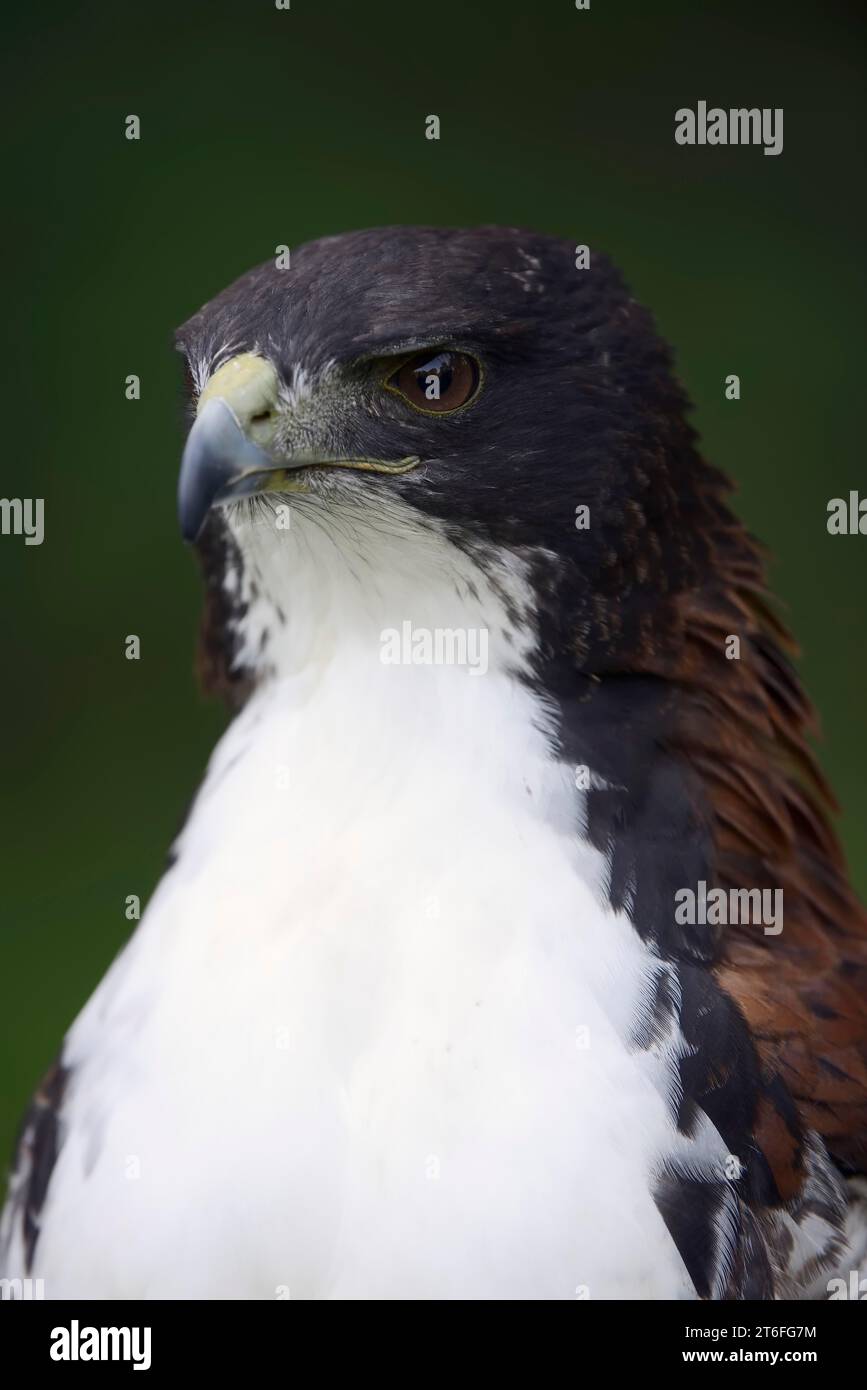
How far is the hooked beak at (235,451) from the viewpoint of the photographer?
2.81 metres

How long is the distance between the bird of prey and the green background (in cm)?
353

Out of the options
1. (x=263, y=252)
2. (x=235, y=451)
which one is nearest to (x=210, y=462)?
(x=235, y=451)

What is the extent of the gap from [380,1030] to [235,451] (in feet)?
3.02

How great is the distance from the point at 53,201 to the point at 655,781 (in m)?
4.57

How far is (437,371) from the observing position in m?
2.88

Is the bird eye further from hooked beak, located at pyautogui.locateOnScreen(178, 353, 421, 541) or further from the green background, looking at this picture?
the green background

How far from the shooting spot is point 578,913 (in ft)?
9.18

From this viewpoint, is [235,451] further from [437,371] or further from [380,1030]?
[380,1030]

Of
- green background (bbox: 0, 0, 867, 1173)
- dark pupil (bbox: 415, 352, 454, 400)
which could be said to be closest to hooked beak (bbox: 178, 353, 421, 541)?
dark pupil (bbox: 415, 352, 454, 400)

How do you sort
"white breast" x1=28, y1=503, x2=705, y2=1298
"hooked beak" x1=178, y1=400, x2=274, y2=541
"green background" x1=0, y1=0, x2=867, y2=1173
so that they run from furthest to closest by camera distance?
"green background" x1=0, y1=0, x2=867, y2=1173, "hooked beak" x1=178, y1=400, x2=274, y2=541, "white breast" x1=28, y1=503, x2=705, y2=1298

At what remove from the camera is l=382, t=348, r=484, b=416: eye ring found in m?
2.87

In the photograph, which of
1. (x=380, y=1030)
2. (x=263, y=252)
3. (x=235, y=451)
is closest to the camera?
(x=380, y=1030)

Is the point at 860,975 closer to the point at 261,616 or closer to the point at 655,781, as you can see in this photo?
the point at 655,781

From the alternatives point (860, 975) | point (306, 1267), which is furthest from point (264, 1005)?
point (860, 975)
